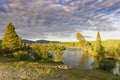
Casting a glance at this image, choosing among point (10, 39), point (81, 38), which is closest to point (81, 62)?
point (10, 39)

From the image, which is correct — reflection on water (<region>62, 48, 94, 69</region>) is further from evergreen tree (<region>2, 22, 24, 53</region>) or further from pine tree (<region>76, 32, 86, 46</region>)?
pine tree (<region>76, 32, 86, 46</region>)

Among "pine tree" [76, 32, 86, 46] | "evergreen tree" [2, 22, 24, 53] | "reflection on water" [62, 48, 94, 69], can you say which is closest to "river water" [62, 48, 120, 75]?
"reflection on water" [62, 48, 94, 69]

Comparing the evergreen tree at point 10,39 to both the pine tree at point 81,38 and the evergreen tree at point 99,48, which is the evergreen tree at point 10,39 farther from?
the pine tree at point 81,38

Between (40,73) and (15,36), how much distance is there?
2094 inches

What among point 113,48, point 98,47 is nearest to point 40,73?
point 98,47

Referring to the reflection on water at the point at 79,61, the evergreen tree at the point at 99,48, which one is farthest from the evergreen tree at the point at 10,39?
the evergreen tree at the point at 99,48

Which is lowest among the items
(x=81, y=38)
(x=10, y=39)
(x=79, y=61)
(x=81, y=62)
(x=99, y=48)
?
(x=81, y=62)

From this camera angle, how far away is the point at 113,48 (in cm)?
12988

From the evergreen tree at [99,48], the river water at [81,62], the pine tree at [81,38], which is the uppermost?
the pine tree at [81,38]

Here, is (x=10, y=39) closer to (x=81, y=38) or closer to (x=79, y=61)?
(x=79, y=61)

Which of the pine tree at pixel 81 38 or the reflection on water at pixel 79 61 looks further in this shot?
the pine tree at pixel 81 38

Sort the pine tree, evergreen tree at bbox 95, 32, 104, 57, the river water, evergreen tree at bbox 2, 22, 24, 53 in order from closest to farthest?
evergreen tree at bbox 2, 22, 24, 53 → the river water → evergreen tree at bbox 95, 32, 104, 57 → the pine tree

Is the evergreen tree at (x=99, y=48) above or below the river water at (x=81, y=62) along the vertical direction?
above

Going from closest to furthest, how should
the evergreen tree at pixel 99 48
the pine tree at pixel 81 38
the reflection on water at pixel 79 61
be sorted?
the reflection on water at pixel 79 61
the evergreen tree at pixel 99 48
the pine tree at pixel 81 38
